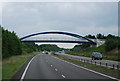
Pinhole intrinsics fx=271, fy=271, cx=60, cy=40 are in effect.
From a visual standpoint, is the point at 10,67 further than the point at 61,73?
Yes

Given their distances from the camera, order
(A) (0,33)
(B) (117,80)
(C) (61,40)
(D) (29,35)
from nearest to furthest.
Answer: (B) (117,80) → (A) (0,33) → (C) (61,40) → (D) (29,35)


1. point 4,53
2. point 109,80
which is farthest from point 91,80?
point 4,53

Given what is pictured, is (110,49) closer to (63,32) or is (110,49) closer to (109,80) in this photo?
(63,32)

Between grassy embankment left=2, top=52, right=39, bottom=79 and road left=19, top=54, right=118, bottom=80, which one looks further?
grassy embankment left=2, top=52, right=39, bottom=79

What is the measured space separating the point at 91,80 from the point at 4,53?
4852cm

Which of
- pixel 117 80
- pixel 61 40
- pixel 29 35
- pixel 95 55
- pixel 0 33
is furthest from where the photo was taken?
pixel 29 35

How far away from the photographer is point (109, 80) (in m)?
17.8

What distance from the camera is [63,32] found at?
474 feet

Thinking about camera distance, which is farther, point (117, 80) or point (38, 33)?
Result: point (38, 33)

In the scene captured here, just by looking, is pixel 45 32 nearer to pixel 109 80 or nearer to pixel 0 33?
pixel 0 33

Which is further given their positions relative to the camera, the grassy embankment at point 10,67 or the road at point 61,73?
the grassy embankment at point 10,67

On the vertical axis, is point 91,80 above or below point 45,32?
below

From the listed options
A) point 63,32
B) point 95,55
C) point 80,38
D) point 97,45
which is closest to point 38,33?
point 63,32

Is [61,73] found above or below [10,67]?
below
